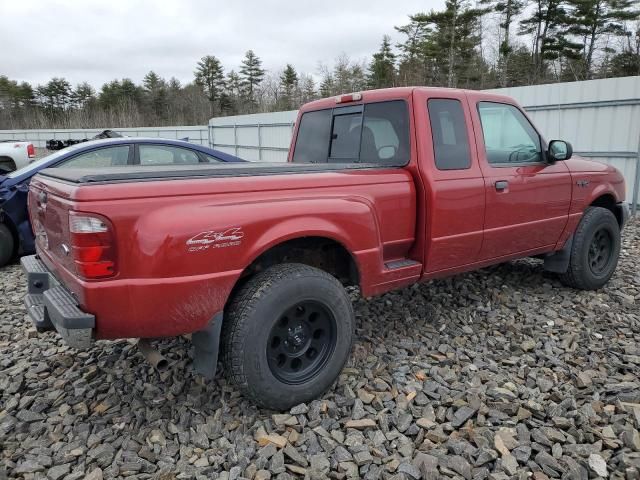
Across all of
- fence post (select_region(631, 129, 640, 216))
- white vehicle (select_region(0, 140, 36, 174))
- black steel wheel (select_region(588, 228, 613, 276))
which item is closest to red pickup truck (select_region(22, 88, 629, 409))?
black steel wheel (select_region(588, 228, 613, 276))

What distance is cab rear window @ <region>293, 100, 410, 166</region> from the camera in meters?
3.48

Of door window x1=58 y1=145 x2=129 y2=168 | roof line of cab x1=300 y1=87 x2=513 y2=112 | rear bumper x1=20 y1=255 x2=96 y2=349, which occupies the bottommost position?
rear bumper x1=20 y1=255 x2=96 y2=349

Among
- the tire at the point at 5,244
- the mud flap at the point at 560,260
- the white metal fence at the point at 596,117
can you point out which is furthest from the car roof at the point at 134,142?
the white metal fence at the point at 596,117

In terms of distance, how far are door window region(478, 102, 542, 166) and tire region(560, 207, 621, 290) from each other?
3.25 feet

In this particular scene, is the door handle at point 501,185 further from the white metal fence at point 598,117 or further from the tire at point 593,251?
the white metal fence at point 598,117

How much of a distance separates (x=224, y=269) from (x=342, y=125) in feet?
6.67

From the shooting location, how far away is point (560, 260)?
4.63 meters

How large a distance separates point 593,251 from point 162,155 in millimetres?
5145

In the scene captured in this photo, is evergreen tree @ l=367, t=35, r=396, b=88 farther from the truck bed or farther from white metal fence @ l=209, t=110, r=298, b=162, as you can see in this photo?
the truck bed

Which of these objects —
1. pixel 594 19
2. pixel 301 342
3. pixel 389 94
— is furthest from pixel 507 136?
pixel 594 19

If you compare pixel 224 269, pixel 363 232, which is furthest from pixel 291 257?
pixel 224 269

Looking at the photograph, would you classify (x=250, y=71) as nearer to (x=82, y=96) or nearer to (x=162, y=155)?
(x=82, y=96)

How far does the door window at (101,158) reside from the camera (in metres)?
5.75

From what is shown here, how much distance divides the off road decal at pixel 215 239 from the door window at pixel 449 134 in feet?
5.49
